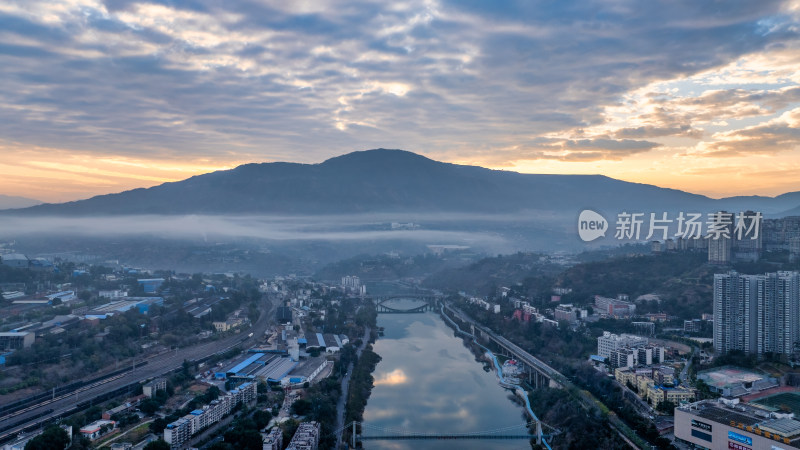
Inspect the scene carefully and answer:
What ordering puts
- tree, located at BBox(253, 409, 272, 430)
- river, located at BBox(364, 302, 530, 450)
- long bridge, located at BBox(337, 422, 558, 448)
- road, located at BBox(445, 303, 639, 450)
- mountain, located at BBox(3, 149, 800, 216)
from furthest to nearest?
1. mountain, located at BBox(3, 149, 800, 216)
2. river, located at BBox(364, 302, 530, 450)
3. long bridge, located at BBox(337, 422, 558, 448)
4. tree, located at BBox(253, 409, 272, 430)
5. road, located at BBox(445, 303, 639, 450)

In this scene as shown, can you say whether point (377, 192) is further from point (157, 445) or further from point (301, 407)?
point (157, 445)

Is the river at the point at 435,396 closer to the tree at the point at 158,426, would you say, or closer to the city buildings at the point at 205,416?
the city buildings at the point at 205,416

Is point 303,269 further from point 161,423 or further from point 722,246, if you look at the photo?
point 161,423

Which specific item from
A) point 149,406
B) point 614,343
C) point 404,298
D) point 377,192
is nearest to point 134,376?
point 149,406

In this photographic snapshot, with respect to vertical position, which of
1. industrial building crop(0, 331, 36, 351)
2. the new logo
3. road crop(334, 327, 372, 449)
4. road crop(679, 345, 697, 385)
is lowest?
road crop(334, 327, 372, 449)

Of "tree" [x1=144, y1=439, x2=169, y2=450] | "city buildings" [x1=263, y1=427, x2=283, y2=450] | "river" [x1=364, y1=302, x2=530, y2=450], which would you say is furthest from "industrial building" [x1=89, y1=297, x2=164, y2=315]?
"city buildings" [x1=263, y1=427, x2=283, y2=450]

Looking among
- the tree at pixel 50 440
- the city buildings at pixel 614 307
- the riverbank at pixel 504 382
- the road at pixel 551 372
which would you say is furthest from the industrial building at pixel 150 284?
the city buildings at pixel 614 307

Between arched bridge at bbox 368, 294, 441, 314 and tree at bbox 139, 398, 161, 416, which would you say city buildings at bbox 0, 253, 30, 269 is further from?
tree at bbox 139, 398, 161, 416
